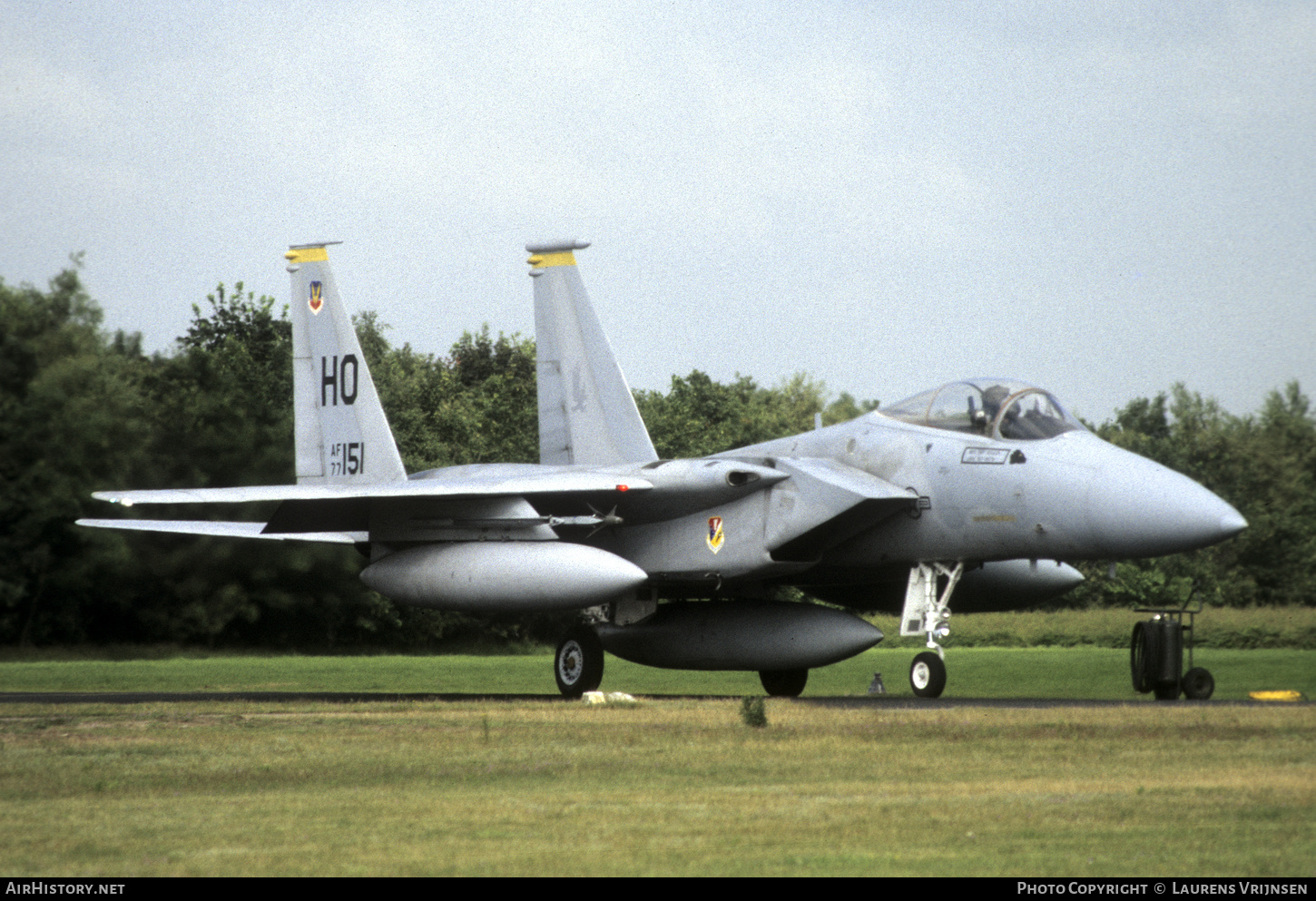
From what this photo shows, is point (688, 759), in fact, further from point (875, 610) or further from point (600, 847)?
point (875, 610)

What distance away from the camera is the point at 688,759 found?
9.41 meters

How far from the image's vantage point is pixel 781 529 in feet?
50.8

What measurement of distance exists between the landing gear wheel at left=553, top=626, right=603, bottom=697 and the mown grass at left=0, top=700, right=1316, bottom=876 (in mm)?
4215

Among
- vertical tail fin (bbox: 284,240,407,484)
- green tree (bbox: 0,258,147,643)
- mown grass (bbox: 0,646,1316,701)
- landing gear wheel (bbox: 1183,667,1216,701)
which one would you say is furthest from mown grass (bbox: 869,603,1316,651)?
green tree (bbox: 0,258,147,643)

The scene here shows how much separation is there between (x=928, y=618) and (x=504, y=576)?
4.16 metres

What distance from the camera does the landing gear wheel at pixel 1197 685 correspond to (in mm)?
14203

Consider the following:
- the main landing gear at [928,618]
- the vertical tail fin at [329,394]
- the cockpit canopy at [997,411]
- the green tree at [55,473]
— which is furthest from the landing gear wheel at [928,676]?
the green tree at [55,473]

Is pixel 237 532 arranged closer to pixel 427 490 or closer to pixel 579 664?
pixel 427 490

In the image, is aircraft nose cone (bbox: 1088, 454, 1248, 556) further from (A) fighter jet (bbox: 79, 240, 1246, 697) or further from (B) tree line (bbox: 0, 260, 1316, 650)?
(B) tree line (bbox: 0, 260, 1316, 650)

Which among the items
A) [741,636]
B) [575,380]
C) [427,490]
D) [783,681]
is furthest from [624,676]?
[427,490]

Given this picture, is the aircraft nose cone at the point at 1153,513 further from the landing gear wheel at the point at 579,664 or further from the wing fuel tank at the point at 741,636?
the landing gear wheel at the point at 579,664

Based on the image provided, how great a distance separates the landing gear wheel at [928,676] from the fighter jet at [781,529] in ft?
0.06

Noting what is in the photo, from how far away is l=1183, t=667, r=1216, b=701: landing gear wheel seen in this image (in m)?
14.2
